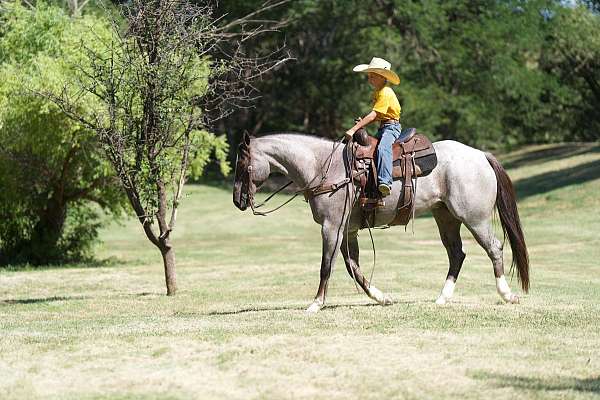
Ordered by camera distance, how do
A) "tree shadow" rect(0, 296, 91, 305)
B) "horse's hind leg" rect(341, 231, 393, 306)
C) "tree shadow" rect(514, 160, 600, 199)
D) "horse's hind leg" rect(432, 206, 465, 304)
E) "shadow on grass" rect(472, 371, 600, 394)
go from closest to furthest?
"shadow on grass" rect(472, 371, 600, 394) → "horse's hind leg" rect(341, 231, 393, 306) → "horse's hind leg" rect(432, 206, 465, 304) → "tree shadow" rect(0, 296, 91, 305) → "tree shadow" rect(514, 160, 600, 199)

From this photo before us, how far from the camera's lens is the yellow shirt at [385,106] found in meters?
12.7

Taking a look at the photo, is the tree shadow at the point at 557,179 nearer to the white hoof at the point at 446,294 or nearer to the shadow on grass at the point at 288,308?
the white hoof at the point at 446,294

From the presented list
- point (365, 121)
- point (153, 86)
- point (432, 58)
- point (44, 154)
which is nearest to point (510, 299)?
point (365, 121)

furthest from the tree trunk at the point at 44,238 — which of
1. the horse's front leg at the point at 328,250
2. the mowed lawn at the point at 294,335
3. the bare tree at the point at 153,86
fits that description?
the horse's front leg at the point at 328,250

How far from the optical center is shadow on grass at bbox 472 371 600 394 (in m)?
8.11

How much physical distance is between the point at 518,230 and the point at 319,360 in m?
5.02

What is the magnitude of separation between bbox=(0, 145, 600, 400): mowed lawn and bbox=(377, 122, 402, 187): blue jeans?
1.66 meters

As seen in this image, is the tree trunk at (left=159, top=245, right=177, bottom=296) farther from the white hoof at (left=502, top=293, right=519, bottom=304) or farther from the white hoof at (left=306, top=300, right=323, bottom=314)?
the white hoof at (left=502, top=293, right=519, bottom=304)

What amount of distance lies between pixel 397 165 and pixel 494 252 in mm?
1789

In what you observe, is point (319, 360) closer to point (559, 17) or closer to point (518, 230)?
point (518, 230)

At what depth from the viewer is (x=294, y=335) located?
1049 cm

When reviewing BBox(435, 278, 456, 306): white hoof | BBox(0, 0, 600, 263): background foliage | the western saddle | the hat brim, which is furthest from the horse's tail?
BBox(0, 0, 600, 263): background foliage

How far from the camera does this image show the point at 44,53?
23.0 metres

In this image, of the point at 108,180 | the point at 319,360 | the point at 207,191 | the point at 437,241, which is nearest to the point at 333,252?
the point at 319,360
